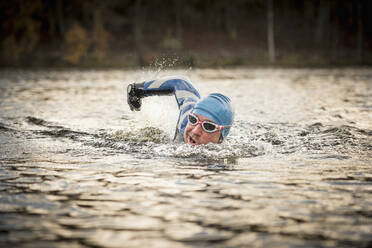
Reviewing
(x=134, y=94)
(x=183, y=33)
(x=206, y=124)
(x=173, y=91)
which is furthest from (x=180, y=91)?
(x=183, y=33)

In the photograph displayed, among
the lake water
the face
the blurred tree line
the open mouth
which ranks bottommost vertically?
the lake water

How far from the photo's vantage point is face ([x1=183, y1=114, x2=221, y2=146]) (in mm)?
8583

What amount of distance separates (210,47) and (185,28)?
866 cm

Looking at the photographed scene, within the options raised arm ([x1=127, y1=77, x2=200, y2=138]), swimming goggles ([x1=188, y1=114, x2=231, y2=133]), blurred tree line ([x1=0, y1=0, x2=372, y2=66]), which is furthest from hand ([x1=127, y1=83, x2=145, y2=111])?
blurred tree line ([x1=0, y1=0, x2=372, y2=66])

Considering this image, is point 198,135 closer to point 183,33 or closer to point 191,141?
point 191,141

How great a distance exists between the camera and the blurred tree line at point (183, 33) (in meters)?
47.2

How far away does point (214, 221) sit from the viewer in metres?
4.86

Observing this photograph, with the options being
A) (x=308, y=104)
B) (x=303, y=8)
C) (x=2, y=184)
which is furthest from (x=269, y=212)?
(x=303, y=8)

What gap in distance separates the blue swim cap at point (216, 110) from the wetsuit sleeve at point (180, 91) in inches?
26.8

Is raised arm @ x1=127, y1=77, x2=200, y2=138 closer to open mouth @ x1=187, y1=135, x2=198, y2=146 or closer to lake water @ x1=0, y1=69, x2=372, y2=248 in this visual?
open mouth @ x1=187, y1=135, x2=198, y2=146

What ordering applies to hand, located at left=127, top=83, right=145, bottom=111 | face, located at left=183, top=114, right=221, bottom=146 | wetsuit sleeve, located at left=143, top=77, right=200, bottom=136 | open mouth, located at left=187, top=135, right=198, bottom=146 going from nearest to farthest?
face, located at left=183, top=114, right=221, bottom=146 < open mouth, located at left=187, top=135, right=198, bottom=146 < wetsuit sleeve, located at left=143, top=77, right=200, bottom=136 < hand, located at left=127, top=83, right=145, bottom=111

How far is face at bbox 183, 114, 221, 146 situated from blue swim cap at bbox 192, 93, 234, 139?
0.17 m

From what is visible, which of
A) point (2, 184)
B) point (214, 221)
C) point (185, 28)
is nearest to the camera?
point (214, 221)

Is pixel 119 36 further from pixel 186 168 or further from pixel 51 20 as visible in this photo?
pixel 186 168
